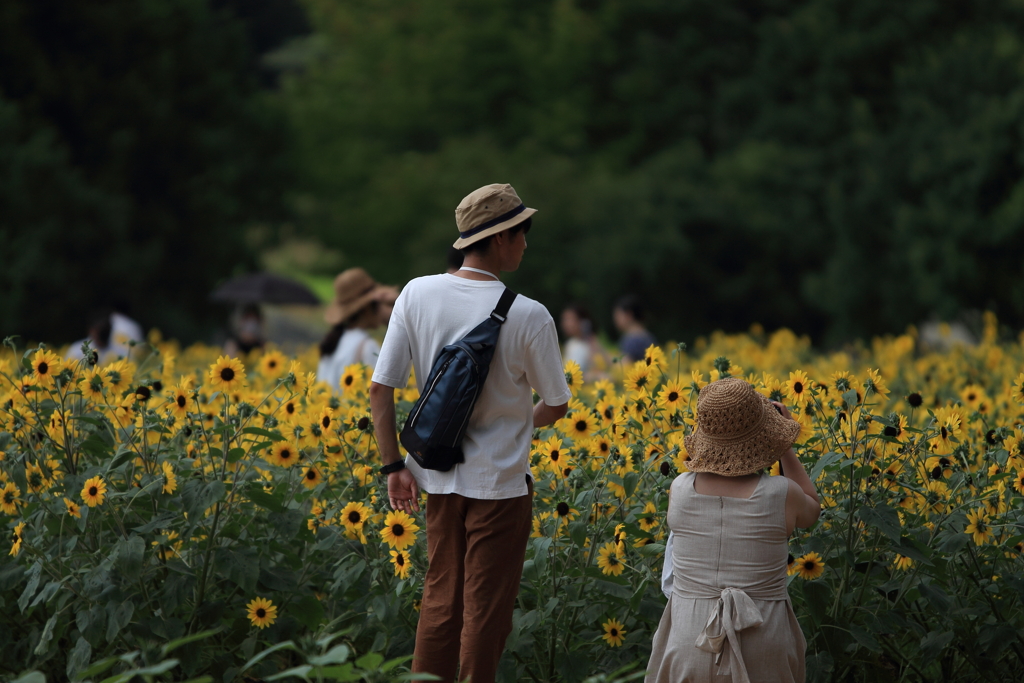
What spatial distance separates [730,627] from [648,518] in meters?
0.88

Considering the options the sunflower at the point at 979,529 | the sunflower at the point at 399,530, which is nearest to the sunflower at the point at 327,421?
the sunflower at the point at 399,530

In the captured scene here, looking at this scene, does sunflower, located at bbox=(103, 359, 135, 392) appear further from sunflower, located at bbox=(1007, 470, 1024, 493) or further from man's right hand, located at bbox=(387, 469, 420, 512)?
sunflower, located at bbox=(1007, 470, 1024, 493)

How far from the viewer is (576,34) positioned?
29219 millimetres

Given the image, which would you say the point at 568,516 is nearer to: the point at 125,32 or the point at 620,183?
the point at 125,32

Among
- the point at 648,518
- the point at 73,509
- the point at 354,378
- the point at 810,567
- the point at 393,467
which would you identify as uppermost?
the point at 354,378

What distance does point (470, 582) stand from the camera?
10.0 ft

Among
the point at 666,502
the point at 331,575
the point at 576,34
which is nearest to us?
the point at 666,502

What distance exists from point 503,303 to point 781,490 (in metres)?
Result: 0.88

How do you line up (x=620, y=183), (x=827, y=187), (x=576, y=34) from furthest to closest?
(x=576, y=34)
(x=620, y=183)
(x=827, y=187)

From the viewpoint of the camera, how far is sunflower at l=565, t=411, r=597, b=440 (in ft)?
12.6

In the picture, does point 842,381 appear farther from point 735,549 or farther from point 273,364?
point 273,364

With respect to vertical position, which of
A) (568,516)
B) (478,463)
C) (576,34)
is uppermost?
(576,34)

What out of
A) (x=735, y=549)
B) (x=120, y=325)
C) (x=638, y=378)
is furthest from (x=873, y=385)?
(x=120, y=325)

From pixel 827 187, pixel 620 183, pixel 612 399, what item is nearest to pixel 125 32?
pixel 620 183
